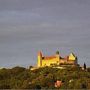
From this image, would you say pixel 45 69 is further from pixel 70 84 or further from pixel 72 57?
pixel 70 84

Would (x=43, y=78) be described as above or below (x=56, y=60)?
below

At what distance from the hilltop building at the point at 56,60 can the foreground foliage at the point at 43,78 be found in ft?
26.1

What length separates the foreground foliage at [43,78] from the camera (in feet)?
417

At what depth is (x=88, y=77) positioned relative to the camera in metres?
139

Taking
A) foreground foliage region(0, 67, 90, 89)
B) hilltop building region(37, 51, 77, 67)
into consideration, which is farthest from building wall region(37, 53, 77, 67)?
foreground foliage region(0, 67, 90, 89)

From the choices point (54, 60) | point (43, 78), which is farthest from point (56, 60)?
point (43, 78)

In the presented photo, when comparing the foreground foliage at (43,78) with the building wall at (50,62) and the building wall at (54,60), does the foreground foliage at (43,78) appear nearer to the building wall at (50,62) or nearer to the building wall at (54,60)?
the building wall at (54,60)

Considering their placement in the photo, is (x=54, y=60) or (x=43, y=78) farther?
(x=54, y=60)

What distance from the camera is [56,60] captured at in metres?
171

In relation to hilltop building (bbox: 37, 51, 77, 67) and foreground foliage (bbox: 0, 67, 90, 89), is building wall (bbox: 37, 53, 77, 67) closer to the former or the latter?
hilltop building (bbox: 37, 51, 77, 67)

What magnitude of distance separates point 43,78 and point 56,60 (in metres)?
34.5

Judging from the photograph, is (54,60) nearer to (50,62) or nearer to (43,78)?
(50,62)

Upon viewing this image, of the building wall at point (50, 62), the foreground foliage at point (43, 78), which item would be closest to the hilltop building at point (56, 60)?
the building wall at point (50, 62)

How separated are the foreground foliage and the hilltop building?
313 inches
